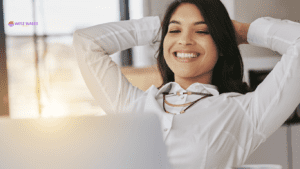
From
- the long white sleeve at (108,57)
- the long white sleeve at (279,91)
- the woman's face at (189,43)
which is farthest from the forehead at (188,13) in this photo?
the long white sleeve at (279,91)

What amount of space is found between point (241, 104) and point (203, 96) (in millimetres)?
157

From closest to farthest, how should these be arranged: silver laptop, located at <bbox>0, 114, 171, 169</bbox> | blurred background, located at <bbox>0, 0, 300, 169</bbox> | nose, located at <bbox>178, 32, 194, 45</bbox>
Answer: silver laptop, located at <bbox>0, 114, 171, 169</bbox> → nose, located at <bbox>178, 32, 194, 45</bbox> → blurred background, located at <bbox>0, 0, 300, 169</bbox>

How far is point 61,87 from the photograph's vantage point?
3953 millimetres

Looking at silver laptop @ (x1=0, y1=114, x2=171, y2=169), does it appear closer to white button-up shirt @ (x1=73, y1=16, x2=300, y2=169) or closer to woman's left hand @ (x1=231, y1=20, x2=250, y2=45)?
white button-up shirt @ (x1=73, y1=16, x2=300, y2=169)

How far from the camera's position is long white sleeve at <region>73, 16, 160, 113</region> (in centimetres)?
123

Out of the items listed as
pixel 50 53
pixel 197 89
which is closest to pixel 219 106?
pixel 197 89

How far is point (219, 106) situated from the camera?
108 centimetres

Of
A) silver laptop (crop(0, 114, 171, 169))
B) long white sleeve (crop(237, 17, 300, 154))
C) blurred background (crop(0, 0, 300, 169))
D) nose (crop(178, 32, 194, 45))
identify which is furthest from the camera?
blurred background (crop(0, 0, 300, 169))

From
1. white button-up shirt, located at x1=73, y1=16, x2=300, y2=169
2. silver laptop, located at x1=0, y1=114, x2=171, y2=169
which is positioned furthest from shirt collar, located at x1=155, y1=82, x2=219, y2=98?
silver laptop, located at x1=0, y1=114, x2=171, y2=169

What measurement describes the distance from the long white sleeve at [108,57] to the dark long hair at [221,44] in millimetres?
120

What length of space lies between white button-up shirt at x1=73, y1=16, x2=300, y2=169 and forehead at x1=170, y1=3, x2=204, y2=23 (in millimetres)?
277

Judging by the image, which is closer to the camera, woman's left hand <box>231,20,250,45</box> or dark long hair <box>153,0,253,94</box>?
dark long hair <box>153,0,253,94</box>

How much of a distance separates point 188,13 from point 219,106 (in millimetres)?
415

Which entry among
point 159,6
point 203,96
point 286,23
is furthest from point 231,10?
point 203,96
